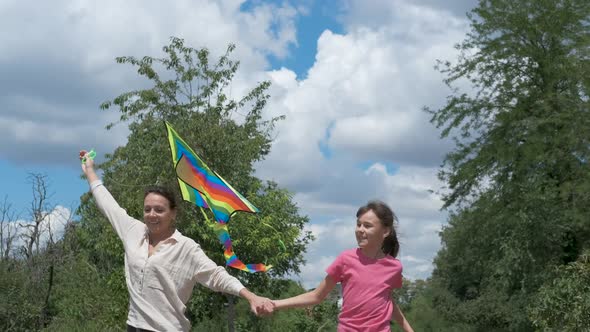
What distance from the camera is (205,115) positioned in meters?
23.0

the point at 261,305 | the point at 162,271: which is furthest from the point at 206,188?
the point at 162,271

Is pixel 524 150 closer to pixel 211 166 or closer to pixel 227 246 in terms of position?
pixel 211 166

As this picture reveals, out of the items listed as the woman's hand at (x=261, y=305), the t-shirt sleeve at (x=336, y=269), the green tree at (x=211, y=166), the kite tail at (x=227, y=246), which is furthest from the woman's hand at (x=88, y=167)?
the green tree at (x=211, y=166)

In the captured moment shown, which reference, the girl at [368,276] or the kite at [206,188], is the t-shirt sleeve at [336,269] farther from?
the kite at [206,188]

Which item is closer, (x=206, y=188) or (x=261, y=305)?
(x=261, y=305)

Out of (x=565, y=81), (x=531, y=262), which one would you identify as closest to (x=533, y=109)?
(x=565, y=81)

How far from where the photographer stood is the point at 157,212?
5516 mm

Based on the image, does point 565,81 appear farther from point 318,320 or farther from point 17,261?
point 17,261

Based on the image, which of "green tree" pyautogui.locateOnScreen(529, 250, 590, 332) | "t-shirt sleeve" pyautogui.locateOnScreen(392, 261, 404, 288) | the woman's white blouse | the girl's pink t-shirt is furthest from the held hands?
"green tree" pyautogui.locateOnScreen(529, 250, 590, 332)

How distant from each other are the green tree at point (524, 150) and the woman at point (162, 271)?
81.1 ft

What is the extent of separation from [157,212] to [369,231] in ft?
4.37

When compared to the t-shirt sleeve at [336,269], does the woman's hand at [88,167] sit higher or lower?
higher

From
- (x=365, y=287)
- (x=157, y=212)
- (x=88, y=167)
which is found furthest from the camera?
(x=88, y=167)

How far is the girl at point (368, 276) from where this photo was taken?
220 inches
